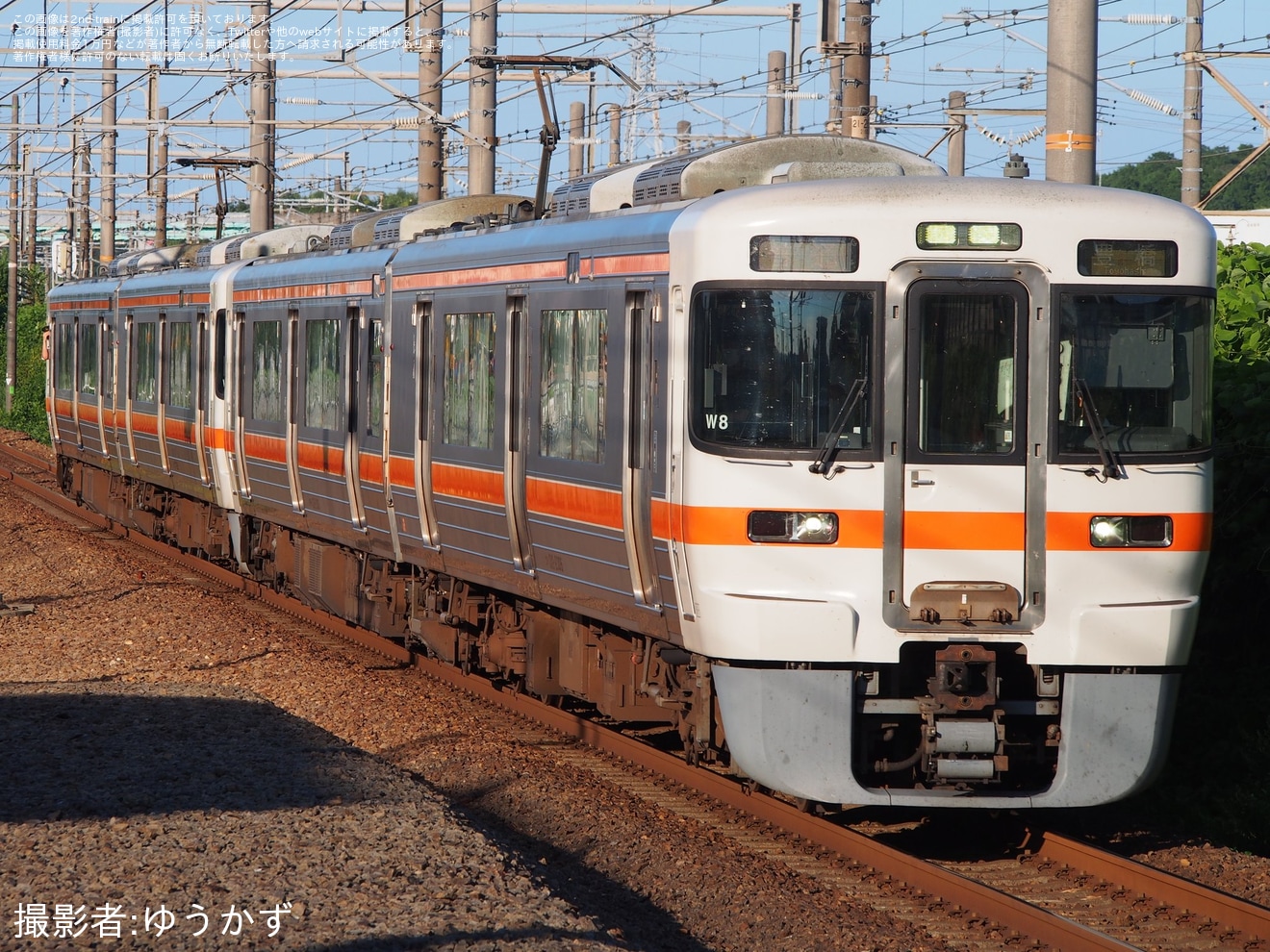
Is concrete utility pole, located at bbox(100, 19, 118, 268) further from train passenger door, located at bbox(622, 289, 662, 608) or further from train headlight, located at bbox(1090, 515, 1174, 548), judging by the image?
train headlight, located at bbox(1090, 515, 1174, 548)

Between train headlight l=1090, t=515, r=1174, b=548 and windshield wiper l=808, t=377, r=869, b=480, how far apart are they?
1.08m

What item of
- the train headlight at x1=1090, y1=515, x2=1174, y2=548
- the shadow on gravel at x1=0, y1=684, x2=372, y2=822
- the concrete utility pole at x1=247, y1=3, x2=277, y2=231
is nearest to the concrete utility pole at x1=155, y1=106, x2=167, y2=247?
the concrete utility pole at x1=247, y1=3, x2=277, y2=231

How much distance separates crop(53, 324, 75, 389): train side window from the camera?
24080 millimetres

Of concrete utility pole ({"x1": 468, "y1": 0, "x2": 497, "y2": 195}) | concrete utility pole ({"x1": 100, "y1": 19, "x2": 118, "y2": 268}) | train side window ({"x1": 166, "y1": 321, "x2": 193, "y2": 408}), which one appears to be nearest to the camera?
train side window ({"x1": 166, "y1": 321, "x2": 193, "y2": 408})

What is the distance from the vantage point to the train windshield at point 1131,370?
763 cm

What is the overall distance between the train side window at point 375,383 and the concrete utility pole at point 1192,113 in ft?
41.7

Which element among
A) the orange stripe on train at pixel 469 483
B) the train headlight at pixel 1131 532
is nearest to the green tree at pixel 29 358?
the orange stripe on train at pixel 469 483

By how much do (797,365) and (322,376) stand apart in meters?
6.63

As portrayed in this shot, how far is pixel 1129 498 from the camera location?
301 inches

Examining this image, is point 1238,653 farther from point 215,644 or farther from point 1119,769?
point 215,644

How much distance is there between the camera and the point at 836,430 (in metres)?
7.58

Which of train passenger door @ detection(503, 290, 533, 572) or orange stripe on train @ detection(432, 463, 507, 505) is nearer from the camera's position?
train passenger door @ detection(503, 290, 533, 572)

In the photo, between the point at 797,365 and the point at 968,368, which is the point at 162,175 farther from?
the point at 968,368

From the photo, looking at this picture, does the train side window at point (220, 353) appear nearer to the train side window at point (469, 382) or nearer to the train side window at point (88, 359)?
the train side window at point (469, 382)
